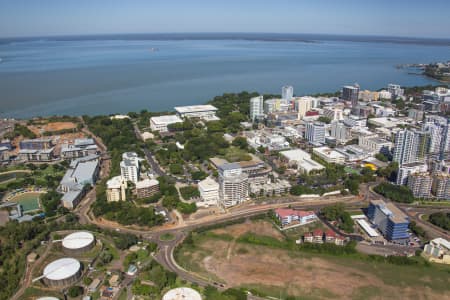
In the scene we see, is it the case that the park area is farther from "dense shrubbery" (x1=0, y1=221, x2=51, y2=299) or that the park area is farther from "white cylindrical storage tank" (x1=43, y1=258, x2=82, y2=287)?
"dense shrubbery" (x1=0, y1=221, x2=51, y2=299)

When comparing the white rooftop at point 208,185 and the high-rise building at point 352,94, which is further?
the high-rise building at point 352,94

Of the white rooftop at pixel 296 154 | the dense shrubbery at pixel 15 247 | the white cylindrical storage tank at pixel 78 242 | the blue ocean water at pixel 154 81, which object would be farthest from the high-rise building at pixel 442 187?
the blue ocean water at pixel 154 81

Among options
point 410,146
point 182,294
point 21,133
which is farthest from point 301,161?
point 21,133

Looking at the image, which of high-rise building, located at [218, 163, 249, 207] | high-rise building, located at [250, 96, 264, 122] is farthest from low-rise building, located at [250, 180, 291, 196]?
high-rise building, located at [250, 96, 264, 122]

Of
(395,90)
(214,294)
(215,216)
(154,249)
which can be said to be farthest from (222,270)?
(395,90)

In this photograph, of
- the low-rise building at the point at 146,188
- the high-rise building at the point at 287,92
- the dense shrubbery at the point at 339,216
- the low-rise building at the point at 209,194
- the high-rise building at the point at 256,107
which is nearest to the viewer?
the dense shrubbery at the point at 339,216

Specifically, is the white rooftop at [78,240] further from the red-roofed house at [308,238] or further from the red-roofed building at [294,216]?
the red-roofed house at [308,238]

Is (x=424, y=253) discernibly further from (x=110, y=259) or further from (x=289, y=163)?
(x=110, y=259)

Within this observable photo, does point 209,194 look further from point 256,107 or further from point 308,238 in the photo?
point 256,107
